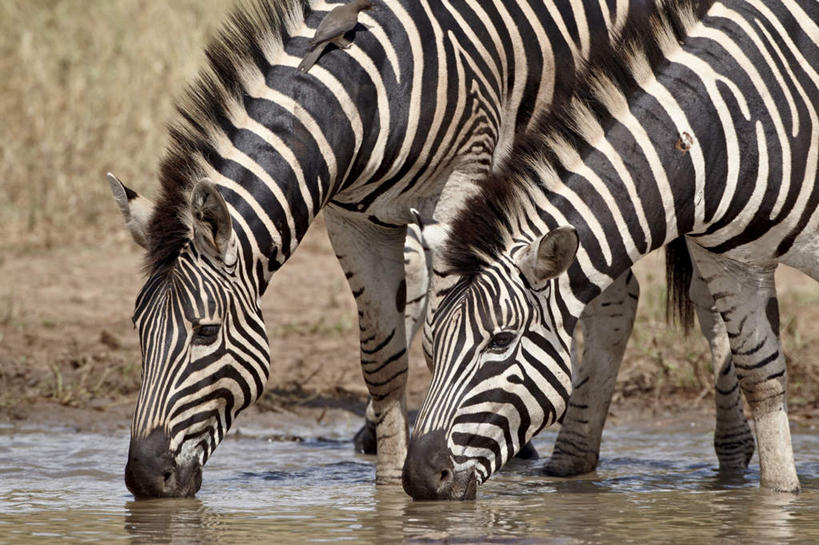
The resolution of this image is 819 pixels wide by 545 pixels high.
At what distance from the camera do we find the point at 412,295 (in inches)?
284

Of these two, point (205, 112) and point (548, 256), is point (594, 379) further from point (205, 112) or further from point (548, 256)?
point (205, 112)

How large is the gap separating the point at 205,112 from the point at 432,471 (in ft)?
6.09

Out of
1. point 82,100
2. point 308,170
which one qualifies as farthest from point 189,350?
point 82,100

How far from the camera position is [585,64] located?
5895 mm

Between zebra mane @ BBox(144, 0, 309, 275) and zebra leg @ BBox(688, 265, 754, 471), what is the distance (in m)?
2.59

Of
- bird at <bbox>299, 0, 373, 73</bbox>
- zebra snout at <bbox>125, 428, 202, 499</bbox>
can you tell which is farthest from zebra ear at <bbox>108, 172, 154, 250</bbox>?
bird at <bbox>299, 0, 373, 73</bbox>

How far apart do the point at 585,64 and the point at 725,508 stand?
1.94 meters

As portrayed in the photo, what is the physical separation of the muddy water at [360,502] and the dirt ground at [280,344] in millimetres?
746

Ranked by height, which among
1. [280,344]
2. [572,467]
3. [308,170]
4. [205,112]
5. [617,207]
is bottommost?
[572,467]

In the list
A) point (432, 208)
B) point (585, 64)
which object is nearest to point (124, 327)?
point (432, 208)

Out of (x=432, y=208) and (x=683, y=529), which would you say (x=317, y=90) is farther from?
(x=683, y=529)

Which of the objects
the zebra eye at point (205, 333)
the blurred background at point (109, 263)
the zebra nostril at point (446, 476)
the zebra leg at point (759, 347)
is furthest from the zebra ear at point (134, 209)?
→ the blurred background at point (109, 263)

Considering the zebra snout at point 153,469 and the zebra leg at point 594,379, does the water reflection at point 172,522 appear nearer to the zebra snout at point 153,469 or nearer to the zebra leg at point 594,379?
the zebra snout at point 153,469

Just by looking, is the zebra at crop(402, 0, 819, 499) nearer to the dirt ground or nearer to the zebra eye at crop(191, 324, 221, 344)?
the zebra eye at crop(191, 324, 221, 344)
